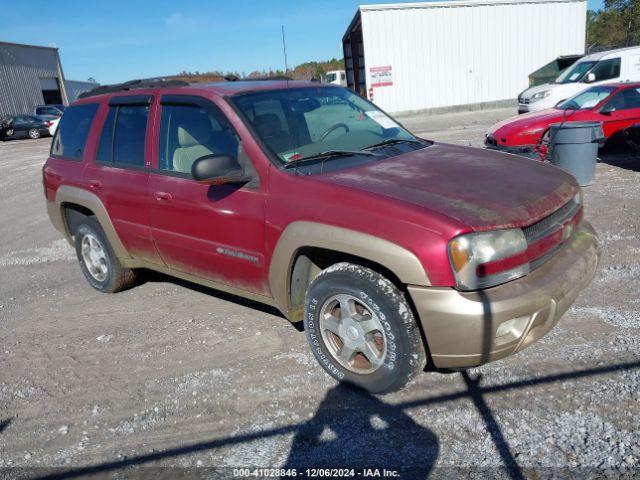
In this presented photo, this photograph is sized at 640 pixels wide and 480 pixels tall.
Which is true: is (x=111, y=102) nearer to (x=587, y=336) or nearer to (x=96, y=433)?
(x=96, y=433)

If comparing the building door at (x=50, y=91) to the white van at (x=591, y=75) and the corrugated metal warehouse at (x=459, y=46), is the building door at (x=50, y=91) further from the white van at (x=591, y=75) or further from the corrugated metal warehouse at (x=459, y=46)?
the white van at (x=591, y=75)

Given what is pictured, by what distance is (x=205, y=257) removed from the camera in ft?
12.5

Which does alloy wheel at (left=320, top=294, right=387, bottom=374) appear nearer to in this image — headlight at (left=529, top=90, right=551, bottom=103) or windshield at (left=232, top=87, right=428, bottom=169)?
windshield at (left=232, top=87, right=428, bottom=169)

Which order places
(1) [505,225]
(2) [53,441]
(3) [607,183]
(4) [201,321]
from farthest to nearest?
(3) [607,183] → (4) [201,321] → (2) [53,441] → (1) [505,225]

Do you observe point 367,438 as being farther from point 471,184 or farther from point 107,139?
point 107,139

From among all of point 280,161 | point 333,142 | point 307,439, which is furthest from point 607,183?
point 307,439

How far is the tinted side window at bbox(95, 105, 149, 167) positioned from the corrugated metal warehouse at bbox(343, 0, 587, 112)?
748 inches

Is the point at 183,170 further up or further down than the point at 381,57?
further down

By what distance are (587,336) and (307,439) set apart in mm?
2048

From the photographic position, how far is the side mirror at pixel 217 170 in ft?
10.4

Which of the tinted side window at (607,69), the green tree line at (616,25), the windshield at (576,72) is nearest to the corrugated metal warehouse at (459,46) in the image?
the windshield at (576,72)

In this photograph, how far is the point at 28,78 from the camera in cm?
3956

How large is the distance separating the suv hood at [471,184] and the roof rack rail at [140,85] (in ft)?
6.14

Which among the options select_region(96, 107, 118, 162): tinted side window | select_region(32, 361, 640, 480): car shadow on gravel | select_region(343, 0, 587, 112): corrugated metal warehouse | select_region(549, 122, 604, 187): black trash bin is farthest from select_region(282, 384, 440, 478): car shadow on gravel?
select_region(343, 0, 587, 112): corrugated metal warehouse
